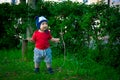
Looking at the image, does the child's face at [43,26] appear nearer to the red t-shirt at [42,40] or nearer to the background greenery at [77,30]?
the red t-shirt at [42,40]

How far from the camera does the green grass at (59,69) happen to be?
8.90m

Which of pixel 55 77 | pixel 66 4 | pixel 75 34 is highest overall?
pixel 66 4

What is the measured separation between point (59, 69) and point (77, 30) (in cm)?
175

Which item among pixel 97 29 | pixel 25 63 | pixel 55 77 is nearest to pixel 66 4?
pixel 97 29

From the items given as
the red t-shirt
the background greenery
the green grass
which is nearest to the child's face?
the red t-shirt

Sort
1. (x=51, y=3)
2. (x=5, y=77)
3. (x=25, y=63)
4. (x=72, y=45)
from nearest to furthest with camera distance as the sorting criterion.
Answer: (x=5, y=77), (x=25, y=63), (x=72, y=45), (x=51, y=3)

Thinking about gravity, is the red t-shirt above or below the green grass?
above

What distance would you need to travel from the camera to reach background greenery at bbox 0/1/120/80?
9844 millimetres

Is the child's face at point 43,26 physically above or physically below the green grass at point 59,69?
above

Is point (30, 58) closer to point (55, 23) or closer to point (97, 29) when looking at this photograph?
point (55, 23)

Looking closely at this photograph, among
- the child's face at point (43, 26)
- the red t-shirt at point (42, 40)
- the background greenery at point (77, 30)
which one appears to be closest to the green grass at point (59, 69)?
the background greenery at point (77, 30)

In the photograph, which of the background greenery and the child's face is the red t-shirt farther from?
the background greenery

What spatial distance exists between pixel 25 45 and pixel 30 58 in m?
0.47

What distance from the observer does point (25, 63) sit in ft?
34.1
